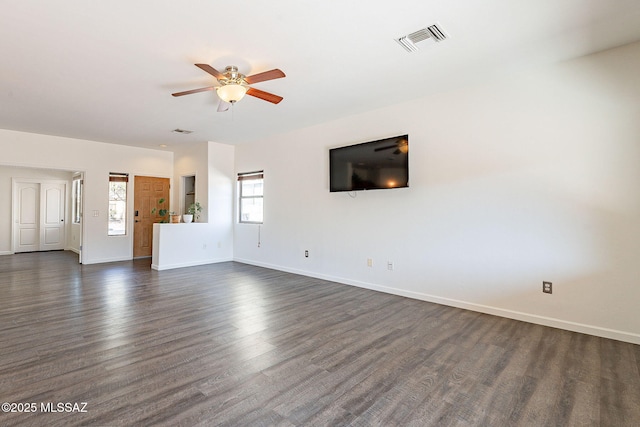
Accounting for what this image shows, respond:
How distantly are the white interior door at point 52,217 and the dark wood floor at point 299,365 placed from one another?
226 inches

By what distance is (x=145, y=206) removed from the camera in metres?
7.52

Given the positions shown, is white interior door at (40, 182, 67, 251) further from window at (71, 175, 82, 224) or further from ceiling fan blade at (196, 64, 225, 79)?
ceiling fan blade at (196, 64, 225, 79)

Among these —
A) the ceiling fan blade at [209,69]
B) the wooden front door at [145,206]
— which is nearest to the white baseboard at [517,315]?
the ceiling fan blade at [209,69]

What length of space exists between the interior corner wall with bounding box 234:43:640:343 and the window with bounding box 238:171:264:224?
7.07 feet

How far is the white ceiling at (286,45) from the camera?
2311 mm

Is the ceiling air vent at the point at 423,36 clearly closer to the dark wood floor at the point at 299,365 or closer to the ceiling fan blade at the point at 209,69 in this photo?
the ceiling fan blade at the point at 209,69

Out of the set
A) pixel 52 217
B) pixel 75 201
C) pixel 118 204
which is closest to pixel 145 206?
pixel 118 204

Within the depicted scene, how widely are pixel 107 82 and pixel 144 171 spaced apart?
14.0 feet

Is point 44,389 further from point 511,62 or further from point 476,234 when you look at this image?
point 511,62

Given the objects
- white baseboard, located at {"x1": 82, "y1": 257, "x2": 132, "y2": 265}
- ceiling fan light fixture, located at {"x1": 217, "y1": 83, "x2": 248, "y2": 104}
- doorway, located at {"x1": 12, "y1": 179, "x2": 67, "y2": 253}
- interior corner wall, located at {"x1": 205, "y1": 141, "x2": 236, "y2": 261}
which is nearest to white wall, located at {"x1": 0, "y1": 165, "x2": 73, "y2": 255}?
doorway, located at {"x1": 12, "y1": 179, "x2": 67, "y2": 253}

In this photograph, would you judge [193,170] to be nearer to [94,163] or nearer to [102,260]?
[94,163]

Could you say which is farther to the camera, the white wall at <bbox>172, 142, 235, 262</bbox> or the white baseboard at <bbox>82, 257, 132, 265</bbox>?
the white wall at <bbox>172, 142, 235, 262</bbox>

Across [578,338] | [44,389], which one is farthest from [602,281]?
[44,389]

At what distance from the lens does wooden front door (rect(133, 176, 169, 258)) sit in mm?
7387
